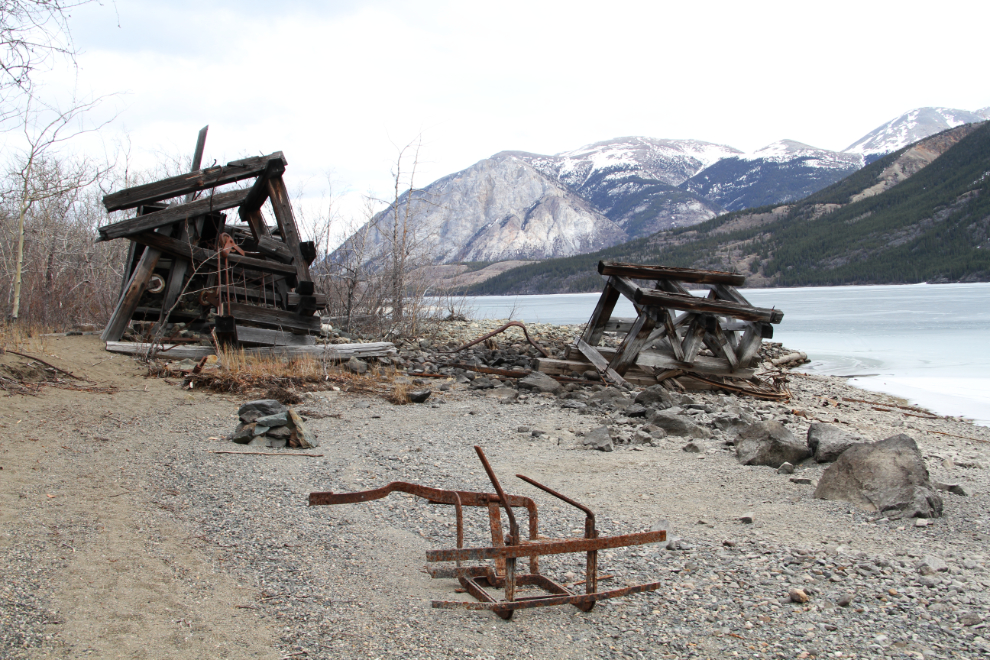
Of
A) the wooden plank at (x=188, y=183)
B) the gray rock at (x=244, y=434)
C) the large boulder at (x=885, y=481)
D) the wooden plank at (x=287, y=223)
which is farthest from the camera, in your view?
the wooden plank at (x=287, y=223)

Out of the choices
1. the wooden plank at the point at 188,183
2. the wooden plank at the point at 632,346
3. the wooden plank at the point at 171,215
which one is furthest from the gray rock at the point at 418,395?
the wooden plank at the point at 188,183

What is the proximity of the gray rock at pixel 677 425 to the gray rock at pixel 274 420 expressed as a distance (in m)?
4.05

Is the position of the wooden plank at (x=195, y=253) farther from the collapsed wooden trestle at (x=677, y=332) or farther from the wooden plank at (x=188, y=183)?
the collapsed wooden trestle at (x=677, y=332)

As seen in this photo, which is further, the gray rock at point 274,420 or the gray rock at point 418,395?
the gray rock at point 418,395

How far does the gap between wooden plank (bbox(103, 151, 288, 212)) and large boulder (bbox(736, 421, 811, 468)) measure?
9.10 meters

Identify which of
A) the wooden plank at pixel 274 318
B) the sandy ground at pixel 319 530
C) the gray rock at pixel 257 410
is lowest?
the sandy ground at pixel 319 530

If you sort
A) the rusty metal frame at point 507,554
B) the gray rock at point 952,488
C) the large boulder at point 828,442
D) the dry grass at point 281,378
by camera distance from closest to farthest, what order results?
the rusty metal frame at point 507,554 < the gray rock at point 952,488 < the large boulder at point 828,442 < the dry grass at point 281,378

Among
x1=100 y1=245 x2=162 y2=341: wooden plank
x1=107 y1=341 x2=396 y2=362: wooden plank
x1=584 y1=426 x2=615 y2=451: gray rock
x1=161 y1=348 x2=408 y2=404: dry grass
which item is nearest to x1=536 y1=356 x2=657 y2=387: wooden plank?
x1=161 y1=348 x2=408 y2=404: dry grass

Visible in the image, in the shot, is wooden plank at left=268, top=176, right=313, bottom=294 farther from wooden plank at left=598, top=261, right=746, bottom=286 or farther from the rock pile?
the rock pile

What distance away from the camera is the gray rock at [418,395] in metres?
8.87

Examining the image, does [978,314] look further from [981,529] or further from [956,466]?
[981,529]

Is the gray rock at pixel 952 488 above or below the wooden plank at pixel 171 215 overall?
below

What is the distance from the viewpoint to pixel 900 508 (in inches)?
171

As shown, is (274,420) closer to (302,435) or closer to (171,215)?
(302,435)
